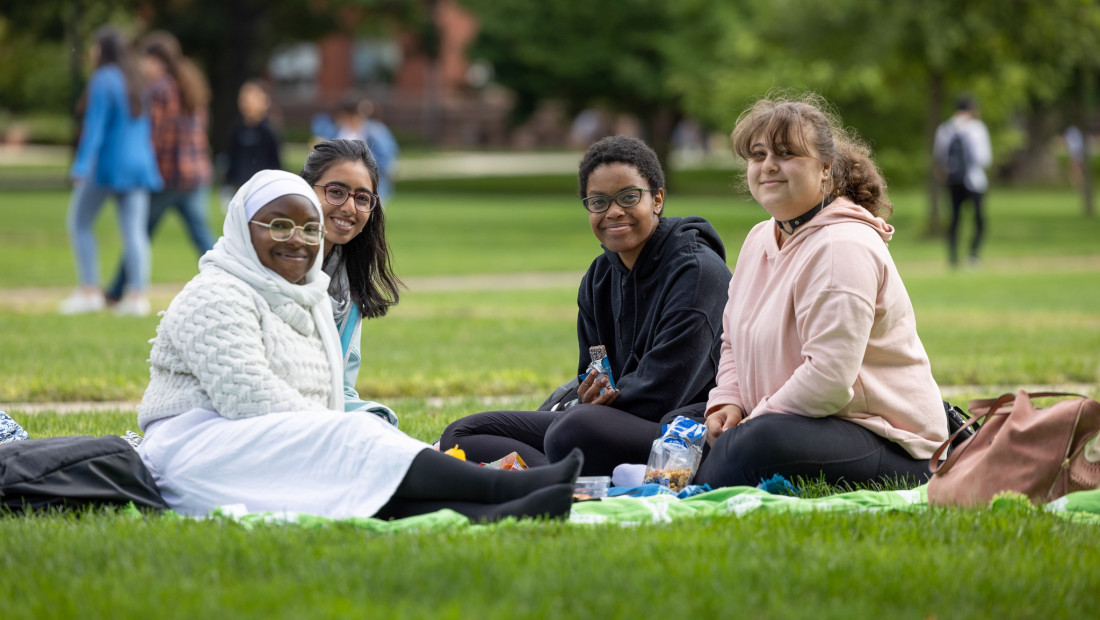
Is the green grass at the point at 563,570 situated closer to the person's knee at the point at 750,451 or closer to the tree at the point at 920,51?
the person's knee at the point at 750,451

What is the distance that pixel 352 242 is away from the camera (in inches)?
205

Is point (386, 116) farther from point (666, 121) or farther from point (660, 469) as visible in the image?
point (660, 469)

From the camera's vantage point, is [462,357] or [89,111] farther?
[89,111]

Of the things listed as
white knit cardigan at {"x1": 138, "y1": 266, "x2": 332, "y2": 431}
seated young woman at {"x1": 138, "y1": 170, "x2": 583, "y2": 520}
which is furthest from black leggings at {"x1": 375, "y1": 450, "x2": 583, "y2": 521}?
white knit cardigan at {"x1": 138, "y1": 266, "x2": 332, "y2": 431}

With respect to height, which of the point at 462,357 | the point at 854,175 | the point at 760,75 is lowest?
the point at 462,357

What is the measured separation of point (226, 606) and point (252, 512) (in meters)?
1.03

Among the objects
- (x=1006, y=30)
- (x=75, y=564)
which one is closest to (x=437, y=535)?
(x=75, y=564)

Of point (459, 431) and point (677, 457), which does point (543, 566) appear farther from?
point (459, 431)

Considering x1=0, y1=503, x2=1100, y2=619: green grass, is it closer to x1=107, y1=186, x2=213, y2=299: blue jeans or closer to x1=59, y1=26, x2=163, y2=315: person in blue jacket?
x1=59, y1=26, x2=163, y2=315: person in blue jacket

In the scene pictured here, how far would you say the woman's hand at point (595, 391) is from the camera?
5.08 metres

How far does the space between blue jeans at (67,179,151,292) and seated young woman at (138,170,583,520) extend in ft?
24.6

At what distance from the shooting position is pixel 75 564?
3496 millimetres

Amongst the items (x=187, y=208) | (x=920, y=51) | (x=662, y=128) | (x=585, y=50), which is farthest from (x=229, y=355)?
(x=662, y=128)

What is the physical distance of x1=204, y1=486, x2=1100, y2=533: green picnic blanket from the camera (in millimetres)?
3986
